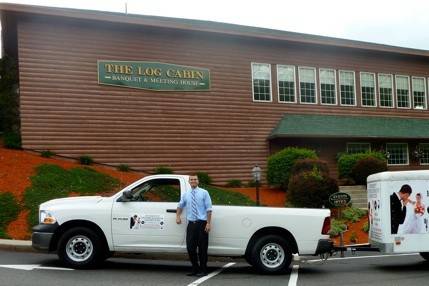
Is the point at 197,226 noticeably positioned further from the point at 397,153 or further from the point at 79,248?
the point at 397,153

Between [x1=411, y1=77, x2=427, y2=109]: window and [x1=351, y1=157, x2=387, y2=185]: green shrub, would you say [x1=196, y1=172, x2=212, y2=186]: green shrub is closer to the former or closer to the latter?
[x1=351, y1=157, x2=387, y2=185]: green shrub

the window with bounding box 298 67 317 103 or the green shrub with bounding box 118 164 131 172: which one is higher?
the window with bounding box 298 67 317 103

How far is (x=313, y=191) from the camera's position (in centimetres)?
1706

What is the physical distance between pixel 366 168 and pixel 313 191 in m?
4.84

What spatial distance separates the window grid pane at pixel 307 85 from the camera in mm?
24391

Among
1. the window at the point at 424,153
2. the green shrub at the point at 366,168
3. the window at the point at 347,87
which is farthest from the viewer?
the window at the point at 424,153

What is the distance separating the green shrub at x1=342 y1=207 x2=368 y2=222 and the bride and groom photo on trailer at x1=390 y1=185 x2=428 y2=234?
22.7 ft

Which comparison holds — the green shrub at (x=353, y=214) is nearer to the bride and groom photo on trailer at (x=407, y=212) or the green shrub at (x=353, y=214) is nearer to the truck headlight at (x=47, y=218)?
the bride and groom photo on trailer at (x=407, y=212)

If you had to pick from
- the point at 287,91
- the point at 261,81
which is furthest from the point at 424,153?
the point at 261,81

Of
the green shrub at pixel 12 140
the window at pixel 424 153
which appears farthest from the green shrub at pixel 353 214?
the green shrub at pixel 12 140

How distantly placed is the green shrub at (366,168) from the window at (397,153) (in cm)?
509

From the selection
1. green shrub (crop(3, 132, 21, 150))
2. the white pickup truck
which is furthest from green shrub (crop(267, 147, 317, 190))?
the white pickup truck

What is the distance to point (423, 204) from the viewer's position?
10141 mm

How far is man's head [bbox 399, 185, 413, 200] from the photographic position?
10180mm
